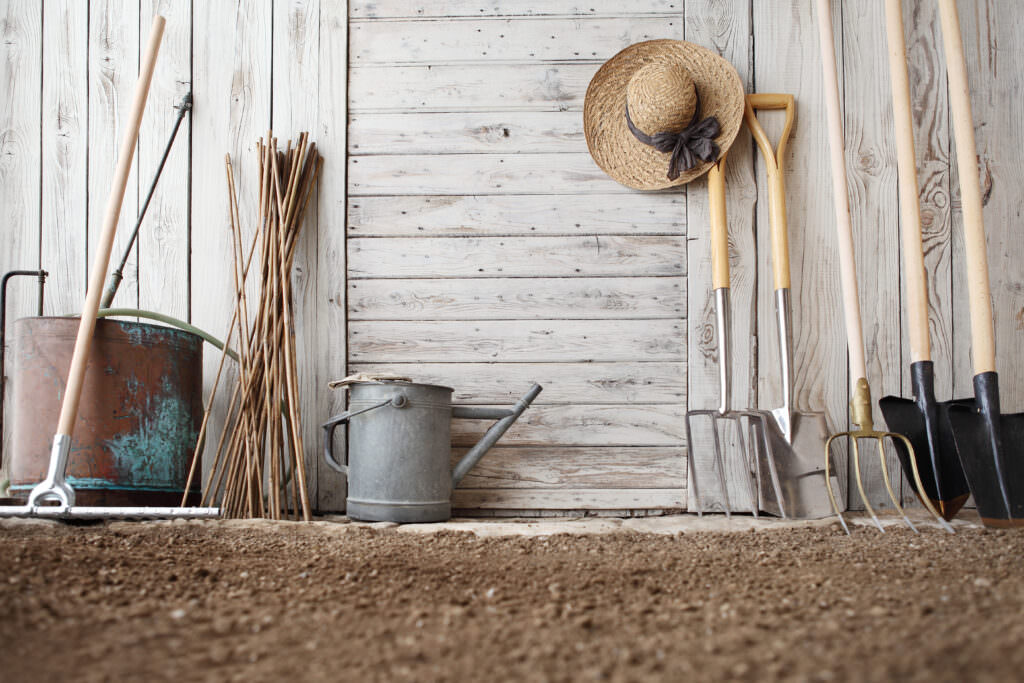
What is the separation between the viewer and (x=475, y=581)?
4.36ft

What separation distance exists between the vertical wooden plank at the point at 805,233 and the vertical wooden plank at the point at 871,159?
0.08m

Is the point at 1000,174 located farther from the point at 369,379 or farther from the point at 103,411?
the point at 103,411

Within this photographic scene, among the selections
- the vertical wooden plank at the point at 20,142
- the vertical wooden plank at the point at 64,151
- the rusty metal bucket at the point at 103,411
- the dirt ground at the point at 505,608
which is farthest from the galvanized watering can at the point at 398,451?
the vertical wooden plank at the point at 20,142

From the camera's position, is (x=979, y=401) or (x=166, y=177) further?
(x=166, y=177)

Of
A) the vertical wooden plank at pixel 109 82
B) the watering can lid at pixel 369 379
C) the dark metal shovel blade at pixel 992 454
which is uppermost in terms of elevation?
the vertical wooden plank at pixel 109 82

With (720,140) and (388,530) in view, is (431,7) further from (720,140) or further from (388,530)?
(388,530)

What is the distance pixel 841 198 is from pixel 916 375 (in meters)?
0.56

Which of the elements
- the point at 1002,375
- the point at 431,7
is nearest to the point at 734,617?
the point at 1002,375

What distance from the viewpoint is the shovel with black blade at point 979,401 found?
1.88m

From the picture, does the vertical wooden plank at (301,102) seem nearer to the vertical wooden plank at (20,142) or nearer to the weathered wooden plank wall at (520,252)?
the weathered wooden plank wall at (520,252)

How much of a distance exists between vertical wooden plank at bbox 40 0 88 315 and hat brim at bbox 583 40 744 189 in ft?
5.65

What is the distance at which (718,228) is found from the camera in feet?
7.35

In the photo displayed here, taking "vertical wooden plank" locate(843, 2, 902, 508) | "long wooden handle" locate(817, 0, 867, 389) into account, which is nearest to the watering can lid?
"long wooden handle" locate(817, 0, 867, 389)

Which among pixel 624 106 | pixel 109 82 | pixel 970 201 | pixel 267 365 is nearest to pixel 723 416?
pixel 970 201
